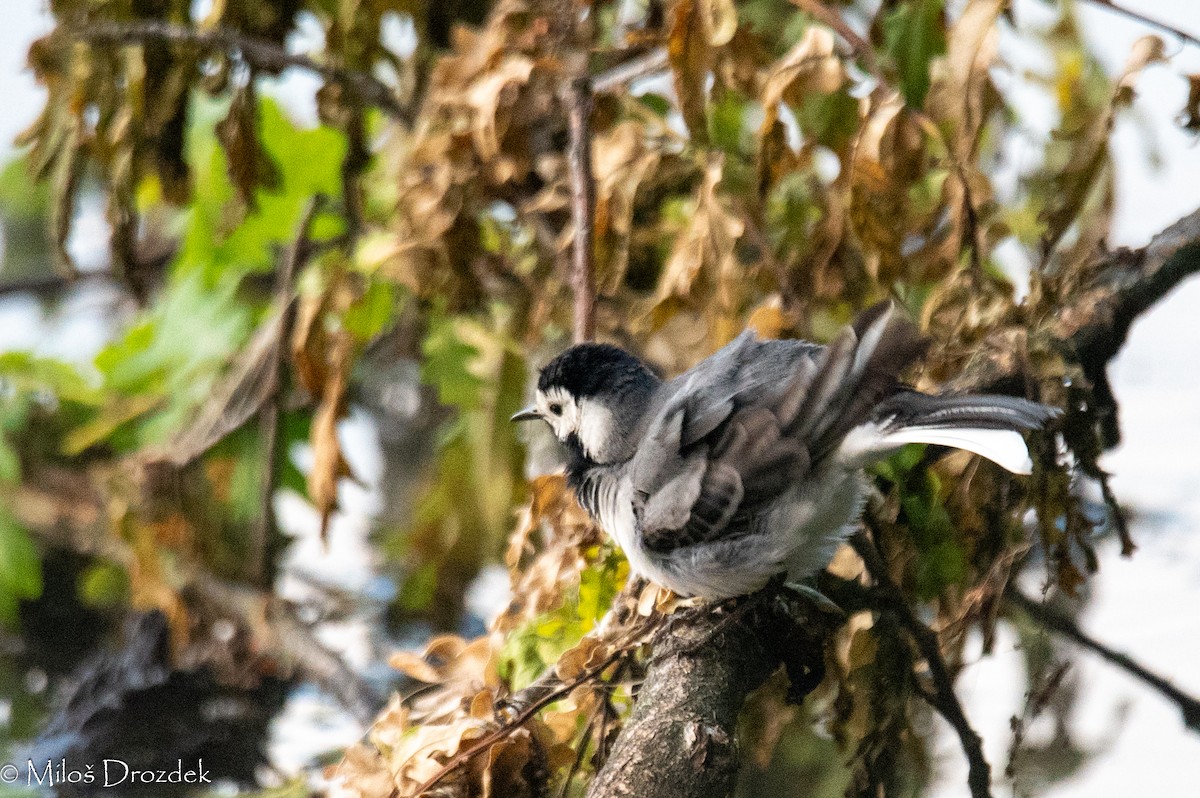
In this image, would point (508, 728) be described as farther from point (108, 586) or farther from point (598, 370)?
point (108, 586)

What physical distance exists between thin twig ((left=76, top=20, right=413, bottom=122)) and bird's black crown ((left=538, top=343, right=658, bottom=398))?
45.2 inches

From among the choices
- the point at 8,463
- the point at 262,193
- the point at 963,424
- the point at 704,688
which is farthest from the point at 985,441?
the point at 8,463

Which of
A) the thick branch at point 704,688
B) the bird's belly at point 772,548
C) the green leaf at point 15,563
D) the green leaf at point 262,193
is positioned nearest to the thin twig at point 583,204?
the bird's belly at point 772,548

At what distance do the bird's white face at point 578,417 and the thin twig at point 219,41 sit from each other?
1.11 metres

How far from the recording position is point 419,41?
3.10 meters

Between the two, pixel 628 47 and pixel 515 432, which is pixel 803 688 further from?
pixel 628 47

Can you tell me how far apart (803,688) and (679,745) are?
49cm

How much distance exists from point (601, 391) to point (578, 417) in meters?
0.09

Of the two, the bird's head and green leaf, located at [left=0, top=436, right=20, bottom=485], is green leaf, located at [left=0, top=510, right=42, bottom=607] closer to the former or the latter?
green leaf, located at [left=0, top=436, right=20, bottom=485]

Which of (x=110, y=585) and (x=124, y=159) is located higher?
(x=124, y=159)

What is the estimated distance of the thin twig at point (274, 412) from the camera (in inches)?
116

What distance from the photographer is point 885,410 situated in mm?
1649

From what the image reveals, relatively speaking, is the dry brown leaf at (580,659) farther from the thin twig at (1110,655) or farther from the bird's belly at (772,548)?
the thin twig at (1110,655)

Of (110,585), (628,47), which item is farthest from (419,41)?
(110,585)
